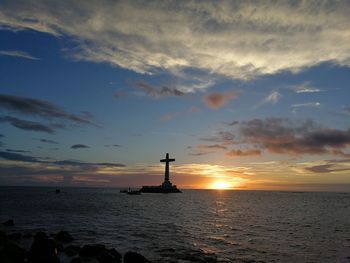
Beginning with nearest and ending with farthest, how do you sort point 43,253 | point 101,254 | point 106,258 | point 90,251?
point 43,253, point 106,258, point 101,254, point 90,251

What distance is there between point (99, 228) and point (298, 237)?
26116 millimetres

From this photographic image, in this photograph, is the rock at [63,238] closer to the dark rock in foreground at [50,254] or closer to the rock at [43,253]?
the dark rock in foreground at [50,254]

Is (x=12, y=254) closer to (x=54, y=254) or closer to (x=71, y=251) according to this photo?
(x=54, y=254)

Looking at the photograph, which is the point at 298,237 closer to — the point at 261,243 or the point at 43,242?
the point at 261,243

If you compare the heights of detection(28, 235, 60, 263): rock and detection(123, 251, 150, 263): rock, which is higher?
detection(28, 235, 60, 263): rock

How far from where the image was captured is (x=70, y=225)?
4931 cm

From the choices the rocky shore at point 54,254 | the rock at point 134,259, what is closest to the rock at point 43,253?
the rocky shore at point 54,254

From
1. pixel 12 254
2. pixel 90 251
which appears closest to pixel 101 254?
pixel 90 251

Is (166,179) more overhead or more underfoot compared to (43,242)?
more overhead

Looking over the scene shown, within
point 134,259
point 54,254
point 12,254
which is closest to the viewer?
point 12,254

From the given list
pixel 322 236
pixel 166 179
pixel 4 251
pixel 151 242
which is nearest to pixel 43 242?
pixel 4 251

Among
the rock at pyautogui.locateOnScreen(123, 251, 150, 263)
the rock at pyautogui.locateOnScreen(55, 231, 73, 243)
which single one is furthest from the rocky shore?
the rock at pyautogui.locateOnScreen(55, 231, 73, 243)

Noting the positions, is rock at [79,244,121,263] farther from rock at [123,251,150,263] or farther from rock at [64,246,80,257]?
rock at [123,251,150,263]

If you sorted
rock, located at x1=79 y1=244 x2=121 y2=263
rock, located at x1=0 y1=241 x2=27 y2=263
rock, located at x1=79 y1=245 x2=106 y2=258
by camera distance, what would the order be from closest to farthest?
1. rock, located at x1=0 y1=241 x2=27 y2=263
2. rock, located at x1=79 y1=244 x2=121 y2=263
3. rock, located at x1=79 y1=245 x2=106 y2=258
